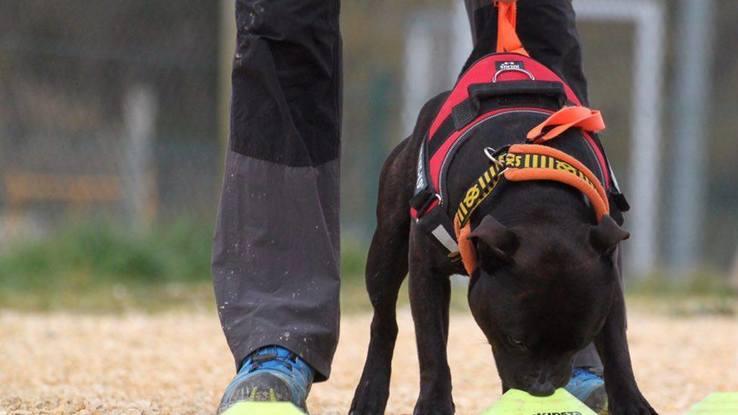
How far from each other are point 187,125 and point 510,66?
26.7 feet

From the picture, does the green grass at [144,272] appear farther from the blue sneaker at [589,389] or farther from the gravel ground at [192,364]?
the blue sneaker at [589,389]

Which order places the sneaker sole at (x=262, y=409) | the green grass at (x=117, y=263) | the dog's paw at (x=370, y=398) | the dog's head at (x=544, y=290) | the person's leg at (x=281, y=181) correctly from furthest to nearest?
1. the green grass at (x=117, y=263)
2. the dog's paw at (x=370, y=398)
3. the person's leg at (x=281, y=181)
4. the dog's head at (x=544, y=290)
5. the sneaker sole at (x=262, y=409)

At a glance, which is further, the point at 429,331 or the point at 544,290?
the point at 429,331

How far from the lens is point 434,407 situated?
301 cm

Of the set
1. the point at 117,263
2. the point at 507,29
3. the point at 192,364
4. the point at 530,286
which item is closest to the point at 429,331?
the point at 530,286

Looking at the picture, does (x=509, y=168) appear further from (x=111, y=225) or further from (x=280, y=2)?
(x=111, y=225)

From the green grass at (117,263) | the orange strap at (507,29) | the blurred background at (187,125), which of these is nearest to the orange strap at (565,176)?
the orange strap at (507,29)

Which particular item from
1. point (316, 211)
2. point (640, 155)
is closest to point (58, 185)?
point (640, 155)

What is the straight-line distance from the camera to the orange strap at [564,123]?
9.61 ft

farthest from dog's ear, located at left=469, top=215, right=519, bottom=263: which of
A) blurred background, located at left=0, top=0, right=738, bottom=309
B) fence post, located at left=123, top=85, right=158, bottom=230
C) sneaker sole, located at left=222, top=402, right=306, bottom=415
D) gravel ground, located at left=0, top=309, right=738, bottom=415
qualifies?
fence post, located at left=123, top=85, right=158, bottom=230

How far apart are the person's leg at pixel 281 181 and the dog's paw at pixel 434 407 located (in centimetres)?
31

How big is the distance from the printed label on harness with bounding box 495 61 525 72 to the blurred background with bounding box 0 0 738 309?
18.4ft

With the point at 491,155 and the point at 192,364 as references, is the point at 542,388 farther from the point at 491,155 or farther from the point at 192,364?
the point at 192,364

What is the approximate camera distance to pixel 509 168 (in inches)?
112
